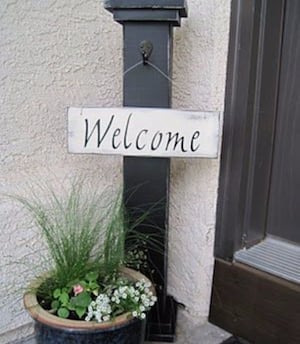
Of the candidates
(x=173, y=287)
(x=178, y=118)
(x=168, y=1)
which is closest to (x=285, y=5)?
(x=168, y=1)

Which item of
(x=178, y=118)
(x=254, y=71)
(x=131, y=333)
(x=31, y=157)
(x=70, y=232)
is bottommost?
(x=131, y=333)

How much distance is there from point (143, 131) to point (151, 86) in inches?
5.5

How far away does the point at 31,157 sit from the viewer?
1158mm

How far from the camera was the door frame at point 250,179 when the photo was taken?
1090 millimetres

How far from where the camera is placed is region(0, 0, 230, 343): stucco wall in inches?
43.4

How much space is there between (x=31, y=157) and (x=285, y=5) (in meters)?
0.80

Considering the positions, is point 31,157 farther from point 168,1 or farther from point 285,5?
point 285,5

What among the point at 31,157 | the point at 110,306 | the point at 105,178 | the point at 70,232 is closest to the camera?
the point at 110,306

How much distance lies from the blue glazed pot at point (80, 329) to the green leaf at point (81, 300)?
37 millimetres

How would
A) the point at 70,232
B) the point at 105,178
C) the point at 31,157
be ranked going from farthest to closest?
the point at 105,178, the point at 31,157, the point at 70,232

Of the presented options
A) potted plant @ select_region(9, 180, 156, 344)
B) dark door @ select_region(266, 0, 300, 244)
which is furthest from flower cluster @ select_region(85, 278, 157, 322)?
dark door @ select_region(266, 0, 300, 244)

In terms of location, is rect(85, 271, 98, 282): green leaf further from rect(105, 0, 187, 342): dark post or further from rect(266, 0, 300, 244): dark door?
rect(266, 0, 300, 244): dark door

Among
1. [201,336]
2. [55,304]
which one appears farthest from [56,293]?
[201,336]

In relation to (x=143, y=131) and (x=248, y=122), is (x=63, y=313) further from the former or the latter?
(x=248, y=122)
